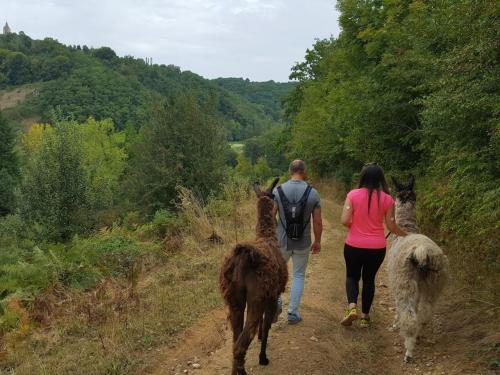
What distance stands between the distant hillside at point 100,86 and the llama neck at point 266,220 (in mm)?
57957

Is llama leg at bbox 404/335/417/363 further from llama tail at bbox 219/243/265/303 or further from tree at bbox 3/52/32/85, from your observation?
tree at bbox 3/52/32/85

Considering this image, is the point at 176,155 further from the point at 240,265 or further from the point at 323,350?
the point at 240,265

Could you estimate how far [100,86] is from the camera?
94.0 metres

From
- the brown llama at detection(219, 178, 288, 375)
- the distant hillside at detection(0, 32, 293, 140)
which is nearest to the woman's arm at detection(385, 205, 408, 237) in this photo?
the brown llama at detection(219, 178, 288, 375)

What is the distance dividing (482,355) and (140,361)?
12.2ft

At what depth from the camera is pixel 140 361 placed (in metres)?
4.88

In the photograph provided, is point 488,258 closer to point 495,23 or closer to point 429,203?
point 429,203

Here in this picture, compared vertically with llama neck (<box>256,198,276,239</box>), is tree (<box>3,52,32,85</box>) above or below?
above

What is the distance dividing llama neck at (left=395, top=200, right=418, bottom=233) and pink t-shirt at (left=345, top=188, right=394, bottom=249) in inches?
24.7

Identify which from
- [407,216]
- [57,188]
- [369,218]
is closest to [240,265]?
[369,218]

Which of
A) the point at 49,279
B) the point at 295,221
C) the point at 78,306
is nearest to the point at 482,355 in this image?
the point at 295,221

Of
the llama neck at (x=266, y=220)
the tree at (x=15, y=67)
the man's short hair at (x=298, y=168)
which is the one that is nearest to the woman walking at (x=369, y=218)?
the man's short hair at (x=298, y=168)

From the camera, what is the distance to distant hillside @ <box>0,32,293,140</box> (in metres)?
87.7

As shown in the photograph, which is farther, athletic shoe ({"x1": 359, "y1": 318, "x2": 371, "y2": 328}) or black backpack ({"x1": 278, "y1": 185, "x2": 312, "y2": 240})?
athletic shoe ({"x1": 359, "y1": 318, "x2": 371, "y2": 328})
